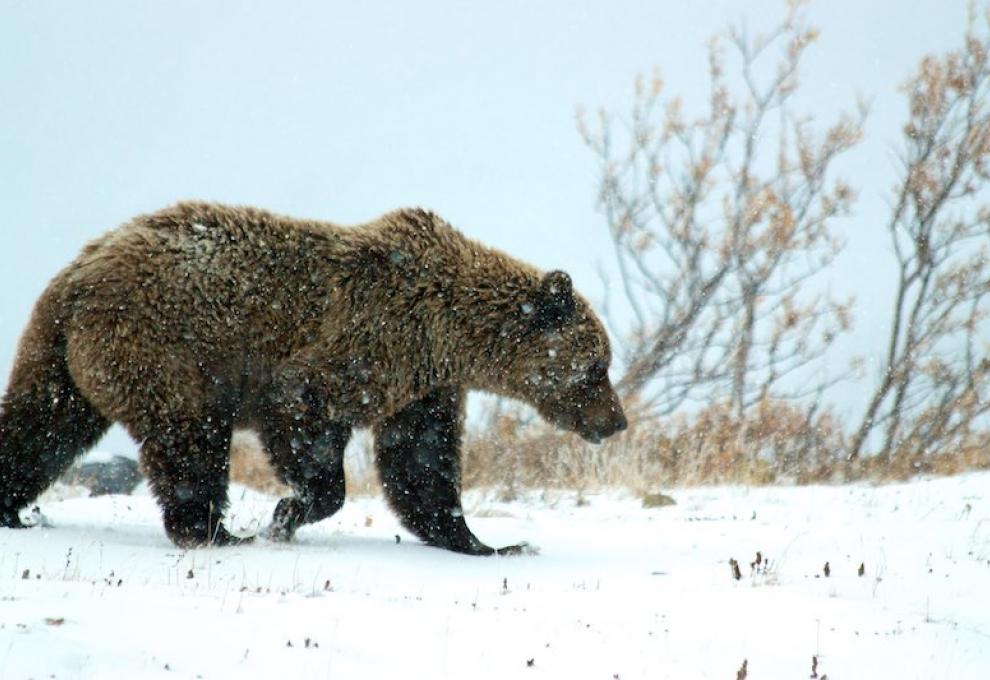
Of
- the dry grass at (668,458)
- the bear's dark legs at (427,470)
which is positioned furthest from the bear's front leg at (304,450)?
the dry grass at (668,458)

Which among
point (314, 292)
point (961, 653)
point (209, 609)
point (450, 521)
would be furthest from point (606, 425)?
point (209, 609)

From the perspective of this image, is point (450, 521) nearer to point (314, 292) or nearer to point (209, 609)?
point (314, 292)

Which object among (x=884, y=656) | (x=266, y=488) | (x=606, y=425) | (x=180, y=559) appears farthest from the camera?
(x=266, y=488)

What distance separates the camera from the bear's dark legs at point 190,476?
6.21 meters

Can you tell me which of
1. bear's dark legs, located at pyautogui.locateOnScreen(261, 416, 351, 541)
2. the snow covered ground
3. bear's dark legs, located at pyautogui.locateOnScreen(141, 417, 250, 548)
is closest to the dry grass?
the snow covered ground

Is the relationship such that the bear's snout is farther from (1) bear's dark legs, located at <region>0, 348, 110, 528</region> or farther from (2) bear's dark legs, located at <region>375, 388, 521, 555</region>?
(1) bear's dark legs, located at <region>0, 348, 110, 528</region>

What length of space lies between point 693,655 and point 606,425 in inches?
131

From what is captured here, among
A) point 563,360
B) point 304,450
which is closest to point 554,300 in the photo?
point 563,360

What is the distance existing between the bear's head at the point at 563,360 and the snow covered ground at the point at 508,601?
37.7 inches

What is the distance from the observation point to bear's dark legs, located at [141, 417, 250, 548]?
20.4 feet

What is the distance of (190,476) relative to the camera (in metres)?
6.28

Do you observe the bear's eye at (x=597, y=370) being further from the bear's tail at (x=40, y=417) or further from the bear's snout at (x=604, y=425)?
the bear's tail at (x=40, y=417)

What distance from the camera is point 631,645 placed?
448 cm

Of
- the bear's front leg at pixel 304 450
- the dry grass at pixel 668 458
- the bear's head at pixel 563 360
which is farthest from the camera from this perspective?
the dry grass at pixel 668 458
